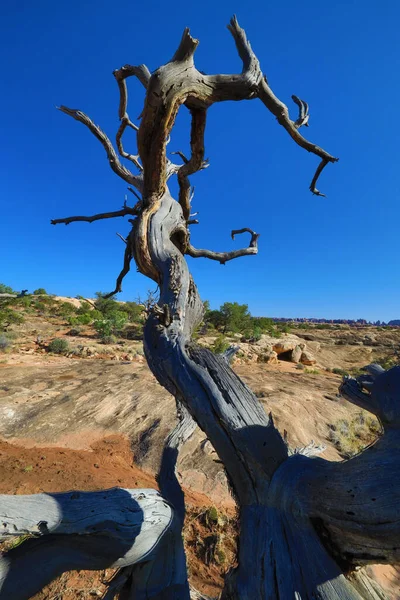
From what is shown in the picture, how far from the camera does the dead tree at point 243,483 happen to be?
0.98m

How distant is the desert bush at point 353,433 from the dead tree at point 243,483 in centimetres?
555

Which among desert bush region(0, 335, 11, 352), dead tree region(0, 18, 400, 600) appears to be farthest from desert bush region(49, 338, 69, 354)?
dead tree region(0, 18, 400, 600)

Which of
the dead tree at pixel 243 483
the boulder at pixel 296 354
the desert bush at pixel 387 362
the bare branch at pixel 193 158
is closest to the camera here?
the dead tree at pixel 243 483

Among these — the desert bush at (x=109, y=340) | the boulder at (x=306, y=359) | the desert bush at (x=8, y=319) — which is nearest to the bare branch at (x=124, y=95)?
the desert bush at (x=109, y=340)

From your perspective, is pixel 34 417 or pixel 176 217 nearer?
pixel 176 217

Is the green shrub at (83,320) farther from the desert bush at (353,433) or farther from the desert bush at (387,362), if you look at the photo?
the desert bush at (387,362)

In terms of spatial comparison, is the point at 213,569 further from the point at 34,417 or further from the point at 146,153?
the point at 34,417

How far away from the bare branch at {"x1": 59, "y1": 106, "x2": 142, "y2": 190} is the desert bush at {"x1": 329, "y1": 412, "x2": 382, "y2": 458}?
20.5 ft

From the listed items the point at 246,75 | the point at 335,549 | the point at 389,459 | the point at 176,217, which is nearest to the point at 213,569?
the point at 335,549

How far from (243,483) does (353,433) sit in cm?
689

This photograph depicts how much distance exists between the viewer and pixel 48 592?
291cm

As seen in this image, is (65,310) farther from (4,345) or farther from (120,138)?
(120,138)

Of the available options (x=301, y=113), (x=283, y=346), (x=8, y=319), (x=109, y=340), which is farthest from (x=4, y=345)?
(x=283, y=346)

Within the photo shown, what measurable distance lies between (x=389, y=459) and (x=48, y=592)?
3799mm
